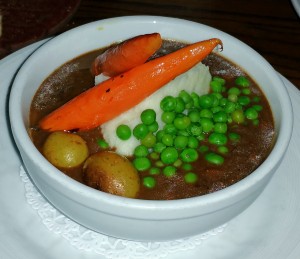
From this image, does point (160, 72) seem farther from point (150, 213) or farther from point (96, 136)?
point (150, 213)

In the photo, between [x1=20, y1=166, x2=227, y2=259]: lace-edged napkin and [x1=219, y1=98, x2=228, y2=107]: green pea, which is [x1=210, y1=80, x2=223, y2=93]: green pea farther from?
[x1=20, y1=166, x2=227, y2=259]: lace-edged napkin

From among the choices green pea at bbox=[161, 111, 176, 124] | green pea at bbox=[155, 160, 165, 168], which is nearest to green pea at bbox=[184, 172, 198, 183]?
green pea at bbox=[155, 160, 165, 168]

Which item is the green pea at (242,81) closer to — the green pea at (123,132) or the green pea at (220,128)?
the green pea at (220,128)

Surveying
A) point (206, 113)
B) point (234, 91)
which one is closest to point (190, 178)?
point (206, 113)

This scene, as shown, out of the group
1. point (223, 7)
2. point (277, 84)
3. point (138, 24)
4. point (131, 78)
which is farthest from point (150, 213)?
point (223, 7)

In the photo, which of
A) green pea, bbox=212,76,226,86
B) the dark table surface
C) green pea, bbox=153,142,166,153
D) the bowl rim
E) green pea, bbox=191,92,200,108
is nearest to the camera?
the bowl rim

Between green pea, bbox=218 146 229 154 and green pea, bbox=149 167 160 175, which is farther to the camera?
green pea, bbox=218 146 229 154
